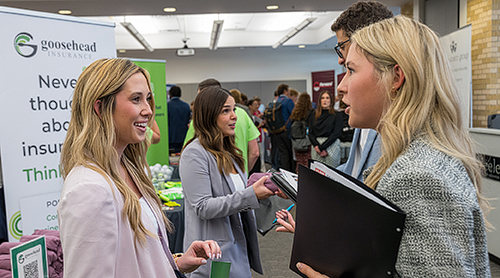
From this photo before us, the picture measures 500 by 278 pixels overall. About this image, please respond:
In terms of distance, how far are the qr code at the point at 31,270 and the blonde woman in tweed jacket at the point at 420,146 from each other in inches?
34.4

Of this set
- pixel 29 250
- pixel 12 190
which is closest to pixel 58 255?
pixel 29 250

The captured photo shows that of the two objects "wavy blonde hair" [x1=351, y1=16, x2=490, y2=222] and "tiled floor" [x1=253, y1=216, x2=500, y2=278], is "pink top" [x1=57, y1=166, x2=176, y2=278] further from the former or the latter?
"tiled floor" [x1=253, y1=216, x2=500, y2=278]

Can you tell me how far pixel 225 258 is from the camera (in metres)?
1.95

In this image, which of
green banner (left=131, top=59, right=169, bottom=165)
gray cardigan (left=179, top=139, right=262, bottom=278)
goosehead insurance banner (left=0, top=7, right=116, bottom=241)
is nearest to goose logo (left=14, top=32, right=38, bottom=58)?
goosehead insurance banner (left=0, top=7, right=116, bottom=241)

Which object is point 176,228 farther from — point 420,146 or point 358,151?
point 420,146

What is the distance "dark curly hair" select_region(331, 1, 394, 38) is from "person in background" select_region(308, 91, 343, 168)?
456cm

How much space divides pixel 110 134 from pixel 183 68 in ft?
50.1

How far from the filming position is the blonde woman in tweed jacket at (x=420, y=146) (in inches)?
28.5

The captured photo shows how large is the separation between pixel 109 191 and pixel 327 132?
5.36m

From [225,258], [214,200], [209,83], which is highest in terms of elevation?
[209,83]

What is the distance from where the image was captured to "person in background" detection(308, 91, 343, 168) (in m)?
6.16

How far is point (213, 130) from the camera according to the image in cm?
222

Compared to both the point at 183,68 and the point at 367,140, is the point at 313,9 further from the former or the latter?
the point at 183,68

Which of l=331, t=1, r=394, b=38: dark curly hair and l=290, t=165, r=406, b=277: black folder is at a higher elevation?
l=331, t=1, r=394, b=38: dark curly hair
